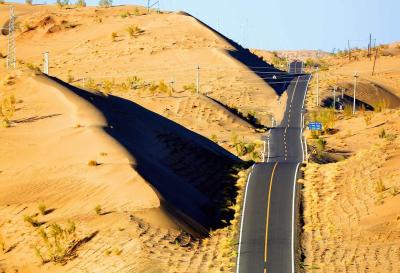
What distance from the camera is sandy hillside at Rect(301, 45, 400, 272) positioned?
185 ft

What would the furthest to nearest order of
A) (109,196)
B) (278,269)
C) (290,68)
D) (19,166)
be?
(290,68), (19,166), (109,196), (278,269)

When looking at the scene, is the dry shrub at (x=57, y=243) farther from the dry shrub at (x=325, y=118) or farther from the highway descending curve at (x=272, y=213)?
the dry shrub at (x=325, y=118)

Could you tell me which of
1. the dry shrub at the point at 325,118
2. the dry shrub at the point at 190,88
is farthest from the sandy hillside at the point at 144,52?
the dry shrub at the point at 325,118

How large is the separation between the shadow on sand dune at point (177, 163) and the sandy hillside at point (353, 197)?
6104mm

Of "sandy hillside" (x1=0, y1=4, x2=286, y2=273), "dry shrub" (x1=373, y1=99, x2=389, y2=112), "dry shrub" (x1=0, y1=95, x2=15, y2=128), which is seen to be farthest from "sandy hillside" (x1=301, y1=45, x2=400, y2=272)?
"dry shrub" (x1=0, y1=95, x2=15, y2=128)

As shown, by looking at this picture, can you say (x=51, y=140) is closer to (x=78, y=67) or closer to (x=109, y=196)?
(x=109, y=196)

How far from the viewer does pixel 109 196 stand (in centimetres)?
6169

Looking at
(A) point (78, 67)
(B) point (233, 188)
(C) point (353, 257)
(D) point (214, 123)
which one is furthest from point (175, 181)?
(A) point (78, 67)

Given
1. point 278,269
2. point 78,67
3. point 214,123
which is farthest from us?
point 78,67

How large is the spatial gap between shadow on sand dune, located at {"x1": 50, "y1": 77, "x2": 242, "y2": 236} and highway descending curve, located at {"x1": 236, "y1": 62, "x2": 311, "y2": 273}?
1872 mm

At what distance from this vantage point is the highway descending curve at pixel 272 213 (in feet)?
181

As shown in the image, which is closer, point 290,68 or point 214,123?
point 214,123

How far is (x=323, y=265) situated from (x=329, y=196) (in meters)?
15.9

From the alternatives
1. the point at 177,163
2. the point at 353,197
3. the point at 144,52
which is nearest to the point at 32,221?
the point at 177,163
